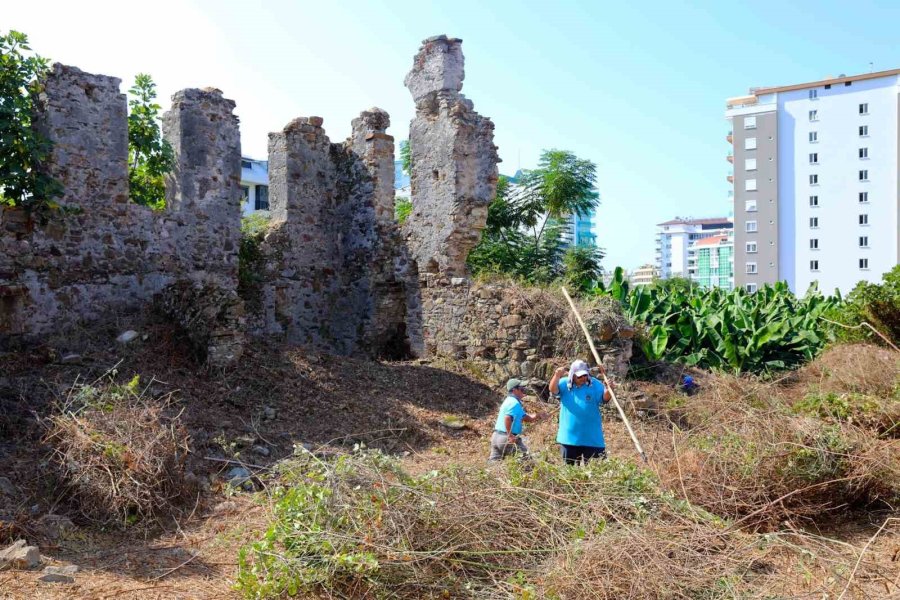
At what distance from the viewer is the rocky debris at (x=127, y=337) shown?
9.72 m

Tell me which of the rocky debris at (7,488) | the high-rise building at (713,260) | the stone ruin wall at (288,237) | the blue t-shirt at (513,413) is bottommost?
the rocky debris at (7,488)

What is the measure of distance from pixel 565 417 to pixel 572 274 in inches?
513

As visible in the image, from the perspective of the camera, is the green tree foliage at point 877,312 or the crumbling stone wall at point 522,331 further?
the green tree foliage at point 877,312

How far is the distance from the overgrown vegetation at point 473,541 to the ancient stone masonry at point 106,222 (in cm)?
616

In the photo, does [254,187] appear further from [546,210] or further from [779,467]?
[779,467]

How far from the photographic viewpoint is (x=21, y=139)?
9.39m

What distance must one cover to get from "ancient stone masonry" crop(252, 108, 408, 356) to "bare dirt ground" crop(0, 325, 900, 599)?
225 centimetres

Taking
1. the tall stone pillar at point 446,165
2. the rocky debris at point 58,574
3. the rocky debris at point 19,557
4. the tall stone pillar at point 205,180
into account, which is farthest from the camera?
the tall stone pillar at point 446,165

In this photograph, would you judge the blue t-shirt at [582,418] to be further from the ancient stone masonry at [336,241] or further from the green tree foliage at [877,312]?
the green tree foliage at [877,312]

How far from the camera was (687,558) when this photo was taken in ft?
14.9

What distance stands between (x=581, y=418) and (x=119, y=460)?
156 inches

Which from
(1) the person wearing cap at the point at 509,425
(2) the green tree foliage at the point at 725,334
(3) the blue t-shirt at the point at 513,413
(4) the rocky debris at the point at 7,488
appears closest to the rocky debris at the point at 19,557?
(4) the rocky debris at the point at 7,488

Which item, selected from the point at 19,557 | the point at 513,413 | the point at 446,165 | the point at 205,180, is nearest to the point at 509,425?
the point at 513,413

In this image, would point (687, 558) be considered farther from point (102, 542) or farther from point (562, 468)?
point (102, 542)
